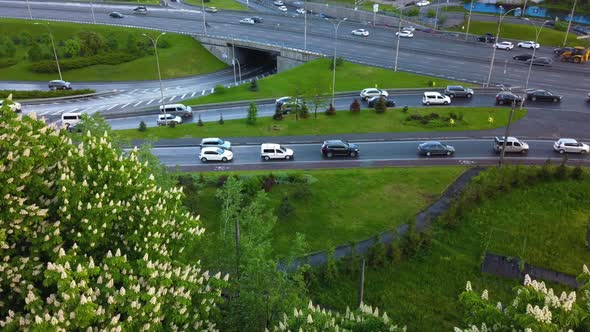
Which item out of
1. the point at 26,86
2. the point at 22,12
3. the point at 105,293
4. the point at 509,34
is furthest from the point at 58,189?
the point at 22,12

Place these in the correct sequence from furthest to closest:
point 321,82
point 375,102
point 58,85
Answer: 1. point 58,85
2. point 321,82
3. point 375,102

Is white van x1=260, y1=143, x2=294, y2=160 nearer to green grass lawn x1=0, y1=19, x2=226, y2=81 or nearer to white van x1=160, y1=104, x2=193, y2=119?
white van x1=160, y1=104, x2=193, y2=119

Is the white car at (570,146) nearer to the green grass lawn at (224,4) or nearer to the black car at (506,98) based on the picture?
the black car at (506,98)

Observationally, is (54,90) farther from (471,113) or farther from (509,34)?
(509,34)

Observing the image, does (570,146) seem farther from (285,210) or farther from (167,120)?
(167,120)

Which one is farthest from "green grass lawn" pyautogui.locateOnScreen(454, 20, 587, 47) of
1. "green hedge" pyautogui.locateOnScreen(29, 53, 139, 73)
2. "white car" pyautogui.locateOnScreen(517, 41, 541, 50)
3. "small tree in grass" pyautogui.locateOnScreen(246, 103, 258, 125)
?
"green hedge" pyautogui.locateOnScreen(29, 53, 139, 73)

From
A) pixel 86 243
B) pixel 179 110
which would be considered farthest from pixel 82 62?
pixel 86 243
